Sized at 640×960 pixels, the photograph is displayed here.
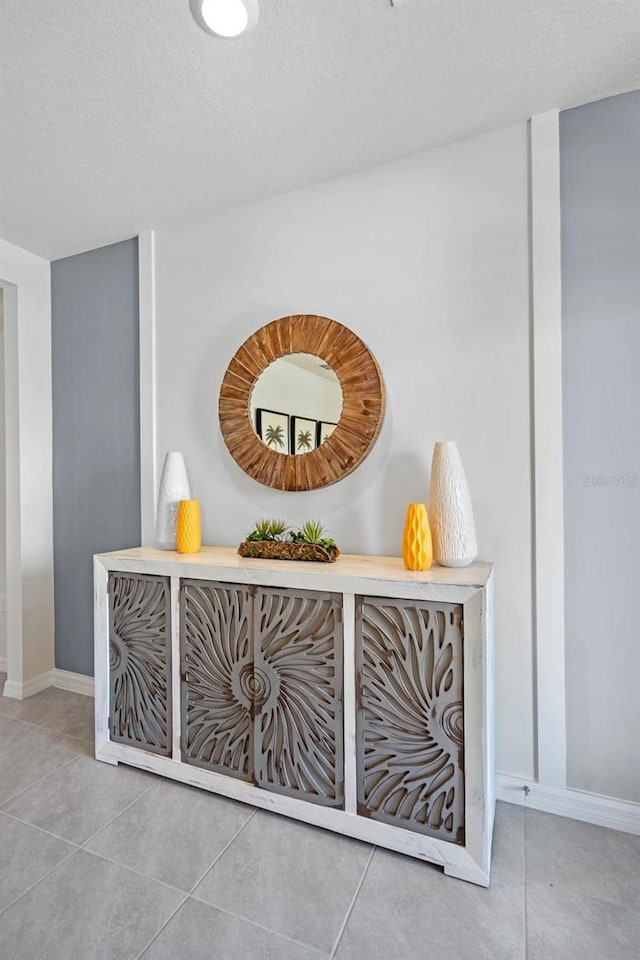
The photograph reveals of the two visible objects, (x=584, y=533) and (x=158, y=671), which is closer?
(x=584, y=533)

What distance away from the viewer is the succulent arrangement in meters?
1.89

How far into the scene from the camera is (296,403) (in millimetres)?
2236

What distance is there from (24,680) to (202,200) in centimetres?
272

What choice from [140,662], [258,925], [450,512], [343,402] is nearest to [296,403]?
[343,402]

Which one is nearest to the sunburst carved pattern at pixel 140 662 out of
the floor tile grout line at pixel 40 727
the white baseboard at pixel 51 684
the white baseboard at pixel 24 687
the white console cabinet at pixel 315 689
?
the white console cabinet at pixel 315 689

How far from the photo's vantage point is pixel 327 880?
4.85ft

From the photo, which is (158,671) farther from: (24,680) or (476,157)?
(476,157)

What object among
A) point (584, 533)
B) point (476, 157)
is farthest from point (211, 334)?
point (584, 533)

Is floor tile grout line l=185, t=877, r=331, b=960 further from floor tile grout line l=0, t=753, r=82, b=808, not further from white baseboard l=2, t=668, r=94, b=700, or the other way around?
white baseboard l=2, t=668, r=94, b=700

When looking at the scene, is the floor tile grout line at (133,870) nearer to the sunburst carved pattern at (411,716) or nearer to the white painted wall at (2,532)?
the sunburst carved pattern at (411,716)

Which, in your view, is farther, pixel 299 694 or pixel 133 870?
pixel 299 694

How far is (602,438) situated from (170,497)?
5.88 feet

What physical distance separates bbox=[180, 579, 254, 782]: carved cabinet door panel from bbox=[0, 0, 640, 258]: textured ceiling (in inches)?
67.1

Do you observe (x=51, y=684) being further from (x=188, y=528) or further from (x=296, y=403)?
(x=296, y=403)
